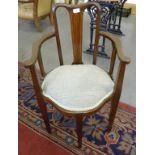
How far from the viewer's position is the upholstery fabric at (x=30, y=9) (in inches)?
117

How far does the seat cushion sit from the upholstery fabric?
1814mm

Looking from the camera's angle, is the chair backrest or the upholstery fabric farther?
the upholstery fabric

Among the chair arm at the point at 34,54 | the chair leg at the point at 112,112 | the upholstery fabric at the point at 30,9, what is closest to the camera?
the chair arm at the point at 34,54

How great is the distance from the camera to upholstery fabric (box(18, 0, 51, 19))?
2.97m

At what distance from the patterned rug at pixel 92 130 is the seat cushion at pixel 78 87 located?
1.31 ft

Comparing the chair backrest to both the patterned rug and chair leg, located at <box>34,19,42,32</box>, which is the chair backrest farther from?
chair leg, located at <box>34,19,42,32</box>

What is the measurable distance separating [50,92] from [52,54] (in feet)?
4.34

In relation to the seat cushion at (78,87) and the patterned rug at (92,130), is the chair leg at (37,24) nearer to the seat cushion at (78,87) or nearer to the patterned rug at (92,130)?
the patterned rug at (92,130)

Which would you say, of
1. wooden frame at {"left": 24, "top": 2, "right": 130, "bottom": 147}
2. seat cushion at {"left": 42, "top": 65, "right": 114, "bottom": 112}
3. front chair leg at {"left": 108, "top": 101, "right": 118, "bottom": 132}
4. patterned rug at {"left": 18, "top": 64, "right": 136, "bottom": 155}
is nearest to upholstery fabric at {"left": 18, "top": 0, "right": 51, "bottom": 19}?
patterned rug at {"left": 18, "top": 64, "right": 136, "bottom": 155}

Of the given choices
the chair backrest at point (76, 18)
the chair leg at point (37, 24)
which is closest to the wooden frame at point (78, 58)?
the chair backrest at point (76, 18)

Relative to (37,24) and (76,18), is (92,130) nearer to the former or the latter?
(76,18)

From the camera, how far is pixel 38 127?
5.34 ft
